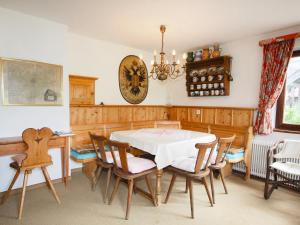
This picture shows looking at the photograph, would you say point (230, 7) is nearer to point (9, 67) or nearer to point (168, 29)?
point (168, 29)

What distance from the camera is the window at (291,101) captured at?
298 centimetres

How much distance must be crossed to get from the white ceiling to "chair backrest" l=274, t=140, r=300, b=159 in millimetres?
1651

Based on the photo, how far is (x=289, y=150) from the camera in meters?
2.70

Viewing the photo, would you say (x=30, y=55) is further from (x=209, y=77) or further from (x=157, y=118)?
(x=209, y=77)

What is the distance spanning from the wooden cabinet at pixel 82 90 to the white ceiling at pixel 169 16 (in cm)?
76

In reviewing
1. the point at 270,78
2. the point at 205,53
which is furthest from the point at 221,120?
the point at 205,53

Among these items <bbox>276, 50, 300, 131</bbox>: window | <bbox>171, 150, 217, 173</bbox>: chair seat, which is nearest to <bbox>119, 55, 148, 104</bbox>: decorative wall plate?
<bbox>171, 150, 217, 173</bbox>: chair seat

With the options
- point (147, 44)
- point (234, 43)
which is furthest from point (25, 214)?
point (234, 43)

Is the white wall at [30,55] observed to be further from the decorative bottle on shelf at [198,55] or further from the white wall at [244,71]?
the white wall at [244,71]

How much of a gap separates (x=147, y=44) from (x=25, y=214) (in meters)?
3.22

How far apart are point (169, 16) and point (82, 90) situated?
1868 millimetres

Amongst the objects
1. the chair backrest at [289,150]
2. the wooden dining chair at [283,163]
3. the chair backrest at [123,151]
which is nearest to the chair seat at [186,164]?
the chair backrest at [123,151]

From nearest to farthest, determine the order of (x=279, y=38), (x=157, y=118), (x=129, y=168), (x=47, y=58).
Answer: (x=129, y=168) < (x=47, y=58) < (x=279, y=38) < (x=157, y=118)

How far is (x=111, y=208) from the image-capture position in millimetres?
2246
